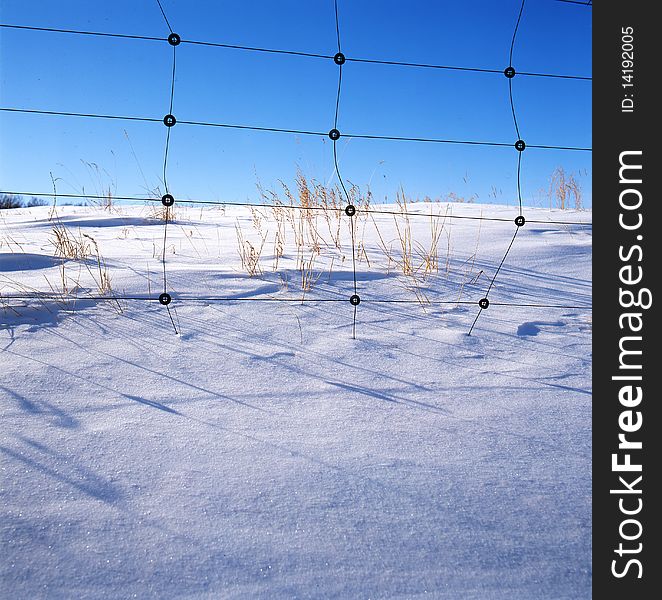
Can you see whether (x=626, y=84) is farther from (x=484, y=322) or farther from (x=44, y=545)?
(x=44, y=545)

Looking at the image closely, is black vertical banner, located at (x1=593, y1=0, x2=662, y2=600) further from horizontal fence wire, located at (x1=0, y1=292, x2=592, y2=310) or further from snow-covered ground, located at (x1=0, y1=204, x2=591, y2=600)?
horizontal fence wire, located at (x1=0, y1=292, x2=592, y2=310)

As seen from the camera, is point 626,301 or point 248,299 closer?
point 626,301

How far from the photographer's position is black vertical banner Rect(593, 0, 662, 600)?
1131mm

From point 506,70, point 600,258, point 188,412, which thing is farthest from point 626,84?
point 188,412

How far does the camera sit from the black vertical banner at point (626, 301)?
113cm

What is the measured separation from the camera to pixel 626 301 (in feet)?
4.57

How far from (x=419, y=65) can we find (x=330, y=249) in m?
1.22

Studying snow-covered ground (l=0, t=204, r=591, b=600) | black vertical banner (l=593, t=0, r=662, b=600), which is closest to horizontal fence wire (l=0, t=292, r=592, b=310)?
snow-covered ground (l=0, t=204, r=591, b=600)

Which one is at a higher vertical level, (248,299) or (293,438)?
(248,299)

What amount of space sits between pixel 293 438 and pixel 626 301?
0.86 metres

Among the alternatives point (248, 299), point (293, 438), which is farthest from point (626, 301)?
point (248, 299)

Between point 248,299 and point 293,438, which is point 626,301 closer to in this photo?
point 293,438

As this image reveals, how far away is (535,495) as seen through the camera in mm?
1246

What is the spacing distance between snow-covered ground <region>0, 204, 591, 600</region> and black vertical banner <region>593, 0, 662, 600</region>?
74mm
